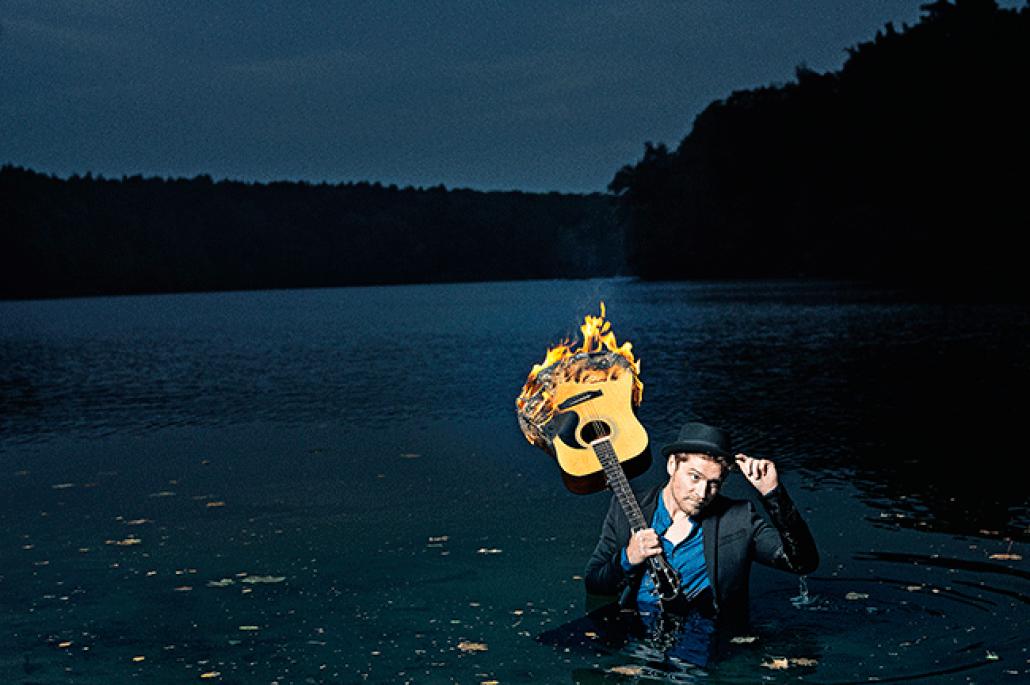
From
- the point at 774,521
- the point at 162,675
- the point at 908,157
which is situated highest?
the point at 908,157

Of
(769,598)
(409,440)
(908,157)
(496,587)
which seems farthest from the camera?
(908,157)

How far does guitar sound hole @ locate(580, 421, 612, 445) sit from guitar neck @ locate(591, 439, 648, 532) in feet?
0.57

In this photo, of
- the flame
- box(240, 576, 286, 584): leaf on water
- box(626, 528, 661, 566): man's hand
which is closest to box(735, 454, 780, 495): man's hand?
box(626, 528, 661, 566): man's hand

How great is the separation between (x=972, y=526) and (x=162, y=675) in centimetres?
614

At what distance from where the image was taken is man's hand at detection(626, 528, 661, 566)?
22.1 feet

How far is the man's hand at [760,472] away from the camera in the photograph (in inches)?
258

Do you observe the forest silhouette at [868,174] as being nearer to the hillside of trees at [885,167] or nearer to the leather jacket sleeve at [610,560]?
the hillside of trees at [885,167]

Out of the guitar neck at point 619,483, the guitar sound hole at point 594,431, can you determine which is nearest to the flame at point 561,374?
the guitar sound hole at point 594,431

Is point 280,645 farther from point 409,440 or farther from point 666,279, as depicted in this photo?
point 666,279

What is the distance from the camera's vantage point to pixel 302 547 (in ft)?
34.1

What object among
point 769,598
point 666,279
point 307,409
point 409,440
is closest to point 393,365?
point 307,409

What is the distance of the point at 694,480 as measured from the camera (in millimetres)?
6926

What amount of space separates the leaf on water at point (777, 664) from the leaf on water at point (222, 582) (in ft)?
12.3

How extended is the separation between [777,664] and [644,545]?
41.3 inches
